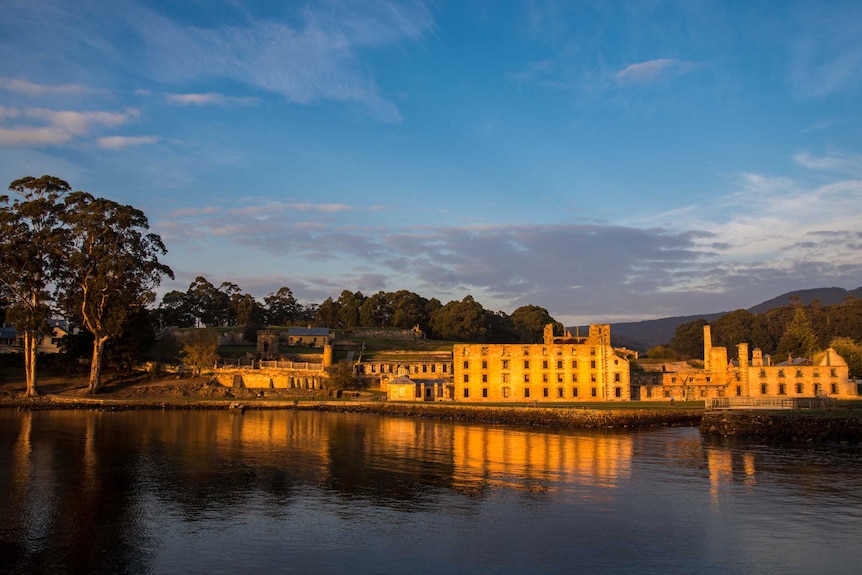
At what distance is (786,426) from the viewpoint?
1861 inches

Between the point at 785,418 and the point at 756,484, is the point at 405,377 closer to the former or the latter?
the point at 785,418

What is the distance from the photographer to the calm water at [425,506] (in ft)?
64.8

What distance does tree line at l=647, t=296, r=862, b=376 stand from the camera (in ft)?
340

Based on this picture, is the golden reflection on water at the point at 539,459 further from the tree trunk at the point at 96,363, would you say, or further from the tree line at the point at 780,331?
the tree line at the point at 780,331

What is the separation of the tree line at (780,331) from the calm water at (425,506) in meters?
69.3

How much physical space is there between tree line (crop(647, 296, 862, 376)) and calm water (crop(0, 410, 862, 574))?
69.3m

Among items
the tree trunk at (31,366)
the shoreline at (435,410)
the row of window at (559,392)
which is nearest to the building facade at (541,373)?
the row of window at (559,392)

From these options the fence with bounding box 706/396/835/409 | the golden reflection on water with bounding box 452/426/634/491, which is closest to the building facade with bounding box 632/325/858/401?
the fence with bounding box 706/396/835/409

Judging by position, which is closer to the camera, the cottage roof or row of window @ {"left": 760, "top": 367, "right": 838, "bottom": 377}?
row of window @ {"left": 760, "top": 367, "right": 838, "bottom": 377}

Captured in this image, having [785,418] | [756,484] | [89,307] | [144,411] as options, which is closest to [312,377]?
[144,411]

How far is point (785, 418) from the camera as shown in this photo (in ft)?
158

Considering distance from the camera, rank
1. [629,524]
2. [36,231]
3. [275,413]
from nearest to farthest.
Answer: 1. [629,524]
2. [275,413]
3. [36,231]

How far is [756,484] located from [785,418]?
801 inches

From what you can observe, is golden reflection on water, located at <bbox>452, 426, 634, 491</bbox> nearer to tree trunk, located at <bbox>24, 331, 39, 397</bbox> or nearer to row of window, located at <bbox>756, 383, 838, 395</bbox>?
row of window, located at <bbox>756, 383, 838, 395</bbox>
